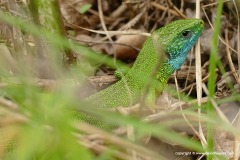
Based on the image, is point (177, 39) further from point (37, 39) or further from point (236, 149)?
point (236, 149)

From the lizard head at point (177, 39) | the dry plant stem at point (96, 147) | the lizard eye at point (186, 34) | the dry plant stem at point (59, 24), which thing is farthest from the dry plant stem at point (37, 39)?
the dry plant stem at point (96, 147)

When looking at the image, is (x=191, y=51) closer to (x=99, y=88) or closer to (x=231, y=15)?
(x=231, y=15)

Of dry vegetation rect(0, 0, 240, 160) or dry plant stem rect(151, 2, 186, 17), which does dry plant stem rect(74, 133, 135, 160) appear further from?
dry plant stem rect(151, 2, 186, 17)

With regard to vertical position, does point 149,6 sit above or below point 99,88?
above

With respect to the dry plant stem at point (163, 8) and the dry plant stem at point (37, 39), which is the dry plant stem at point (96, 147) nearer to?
the dry plant stem at point (37, 39)

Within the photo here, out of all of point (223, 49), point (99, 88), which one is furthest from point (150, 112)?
point (223, 49)

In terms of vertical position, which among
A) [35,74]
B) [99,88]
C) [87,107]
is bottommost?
[99,88]
